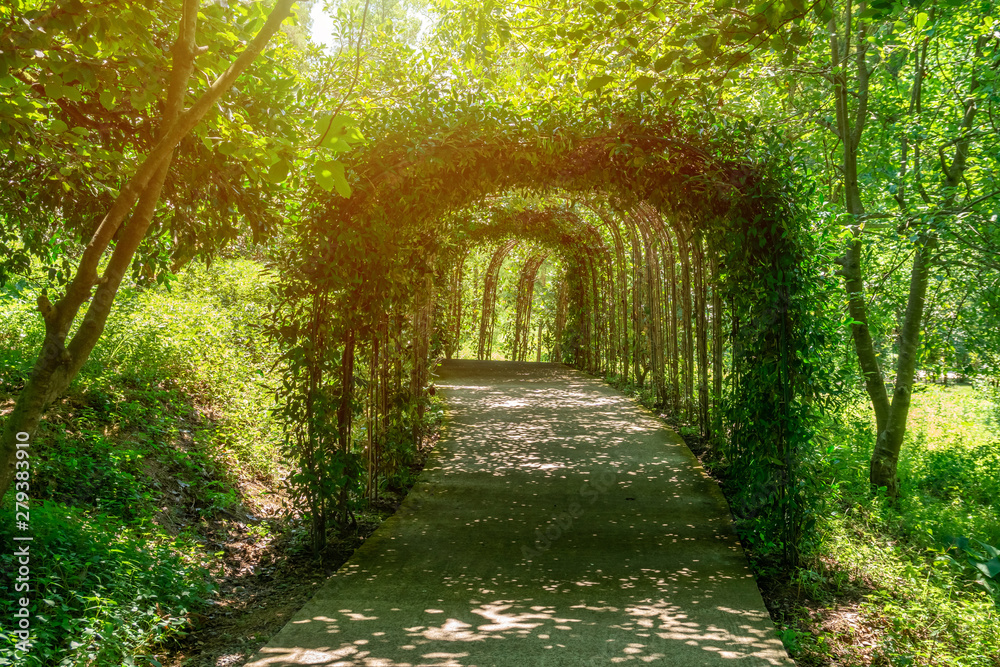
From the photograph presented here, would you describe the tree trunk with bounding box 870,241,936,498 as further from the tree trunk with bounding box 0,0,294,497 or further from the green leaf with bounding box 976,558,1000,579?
the tree trunk with bounding box 0,0,294,497

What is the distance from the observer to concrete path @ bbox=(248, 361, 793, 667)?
2949 mm

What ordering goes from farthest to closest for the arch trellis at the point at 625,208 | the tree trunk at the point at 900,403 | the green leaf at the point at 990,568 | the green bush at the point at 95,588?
1. the tree trunk at the point at 900,403
2. the arch trellis at the point at 625,208
3. the green leaf at the point at 990,568
4. the green bush at the point at 95,588

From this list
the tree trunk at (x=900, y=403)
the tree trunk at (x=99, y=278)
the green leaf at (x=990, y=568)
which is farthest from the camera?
the tree trunk at (x=900, y=403)

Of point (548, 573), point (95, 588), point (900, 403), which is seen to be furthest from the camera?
point (900, 403)

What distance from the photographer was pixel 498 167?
4938 mm

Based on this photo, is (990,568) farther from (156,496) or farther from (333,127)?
(156,496)

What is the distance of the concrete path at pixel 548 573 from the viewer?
2949 millimetres

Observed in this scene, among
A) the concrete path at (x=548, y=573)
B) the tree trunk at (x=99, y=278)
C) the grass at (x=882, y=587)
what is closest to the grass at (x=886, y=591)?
the grass at (x=882, y=587)

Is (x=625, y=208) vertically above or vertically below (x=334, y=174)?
above

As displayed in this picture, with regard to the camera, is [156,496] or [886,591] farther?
[156,496]

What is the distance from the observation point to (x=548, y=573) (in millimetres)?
3896

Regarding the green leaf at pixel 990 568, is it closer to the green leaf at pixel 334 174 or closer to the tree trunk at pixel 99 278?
the green leaf at pixel 334 174

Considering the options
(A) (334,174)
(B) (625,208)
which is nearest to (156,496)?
(A) (334,174)

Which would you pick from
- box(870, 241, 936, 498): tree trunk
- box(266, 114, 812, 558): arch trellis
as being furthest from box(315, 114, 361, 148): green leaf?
box(870, 241, 936, 498): tree trunk
